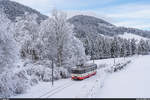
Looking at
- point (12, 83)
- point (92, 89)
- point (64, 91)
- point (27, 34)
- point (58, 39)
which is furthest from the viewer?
point (58, 39)

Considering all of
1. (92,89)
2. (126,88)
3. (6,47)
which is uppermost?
(6,47)

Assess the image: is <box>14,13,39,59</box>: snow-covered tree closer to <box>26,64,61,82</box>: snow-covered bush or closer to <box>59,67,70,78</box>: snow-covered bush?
<box>26,64,61,82</box>: snow-covered bush

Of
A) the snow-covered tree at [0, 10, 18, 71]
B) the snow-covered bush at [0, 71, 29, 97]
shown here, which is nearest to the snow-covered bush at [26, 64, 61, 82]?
the snow-covered bush at [0, 71, 29, 97]

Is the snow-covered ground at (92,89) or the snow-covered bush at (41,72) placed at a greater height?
the snow-covered bush at (41,72)

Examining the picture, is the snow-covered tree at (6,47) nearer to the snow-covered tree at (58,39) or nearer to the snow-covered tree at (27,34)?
the snow-covered tree at (27,34)

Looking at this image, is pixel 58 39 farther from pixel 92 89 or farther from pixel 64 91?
pixel 92 89

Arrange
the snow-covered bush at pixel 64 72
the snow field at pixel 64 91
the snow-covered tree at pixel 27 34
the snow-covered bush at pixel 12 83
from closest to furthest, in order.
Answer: the snow-covered bush at pixel 12 83
the snow field at pixel 64 91
the snow-covered tree at pixel 27 34
the snow-covered bush at pixel 64 72

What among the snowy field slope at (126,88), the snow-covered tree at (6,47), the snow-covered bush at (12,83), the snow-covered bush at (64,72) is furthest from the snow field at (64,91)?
the snow-covered bush at (64,72)

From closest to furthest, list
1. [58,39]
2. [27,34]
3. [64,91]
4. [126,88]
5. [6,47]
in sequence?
[6,47]
[64,91]
[126,88]
[27,34]
[58,39]

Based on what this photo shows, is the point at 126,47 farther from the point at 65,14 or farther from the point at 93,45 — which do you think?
the point at 65,14

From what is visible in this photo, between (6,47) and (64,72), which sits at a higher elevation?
(6,47)

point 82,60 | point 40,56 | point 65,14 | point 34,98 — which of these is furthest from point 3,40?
point 82,60

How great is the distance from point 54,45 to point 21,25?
7906mm

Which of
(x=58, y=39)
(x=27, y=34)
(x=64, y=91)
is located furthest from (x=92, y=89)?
(x=27, y=34)
